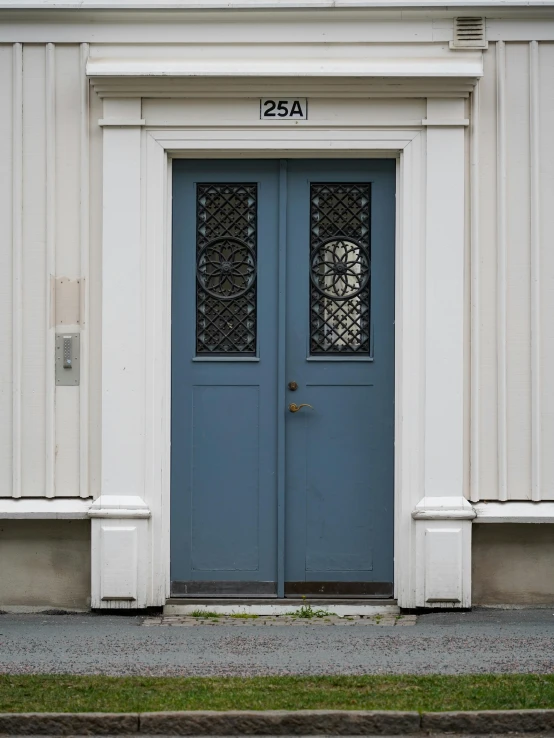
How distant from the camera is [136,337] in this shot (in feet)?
26.8

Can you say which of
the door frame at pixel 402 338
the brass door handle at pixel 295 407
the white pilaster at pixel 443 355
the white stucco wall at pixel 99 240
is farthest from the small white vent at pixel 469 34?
the brass door handle at pixel 295 407

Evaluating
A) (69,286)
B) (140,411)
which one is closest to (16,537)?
(140,411)

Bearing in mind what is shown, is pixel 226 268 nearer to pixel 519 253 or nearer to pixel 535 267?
pixel 519 253

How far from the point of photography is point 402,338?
27.0ft

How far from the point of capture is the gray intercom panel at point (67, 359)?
26.9 ft

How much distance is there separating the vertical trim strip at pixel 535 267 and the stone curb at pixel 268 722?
111 inches

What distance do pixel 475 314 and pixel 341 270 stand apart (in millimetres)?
1036

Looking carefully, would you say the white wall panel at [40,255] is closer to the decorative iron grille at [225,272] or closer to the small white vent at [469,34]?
the decorative iron grille at [225,272]

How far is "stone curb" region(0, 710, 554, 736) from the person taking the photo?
18.2 feet

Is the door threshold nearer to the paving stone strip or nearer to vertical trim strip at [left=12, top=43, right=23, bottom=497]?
the paving stone strip

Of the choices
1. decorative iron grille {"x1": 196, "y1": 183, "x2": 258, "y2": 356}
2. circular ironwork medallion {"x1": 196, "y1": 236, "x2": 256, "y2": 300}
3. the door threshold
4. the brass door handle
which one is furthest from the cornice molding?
the door threshold

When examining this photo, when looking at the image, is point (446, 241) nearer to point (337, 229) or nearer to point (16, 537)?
point (337, 229)

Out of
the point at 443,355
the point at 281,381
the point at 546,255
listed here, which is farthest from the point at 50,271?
the point at 546,255

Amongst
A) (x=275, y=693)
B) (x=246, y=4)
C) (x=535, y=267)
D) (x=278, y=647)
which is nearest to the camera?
(x=275, y=693)
